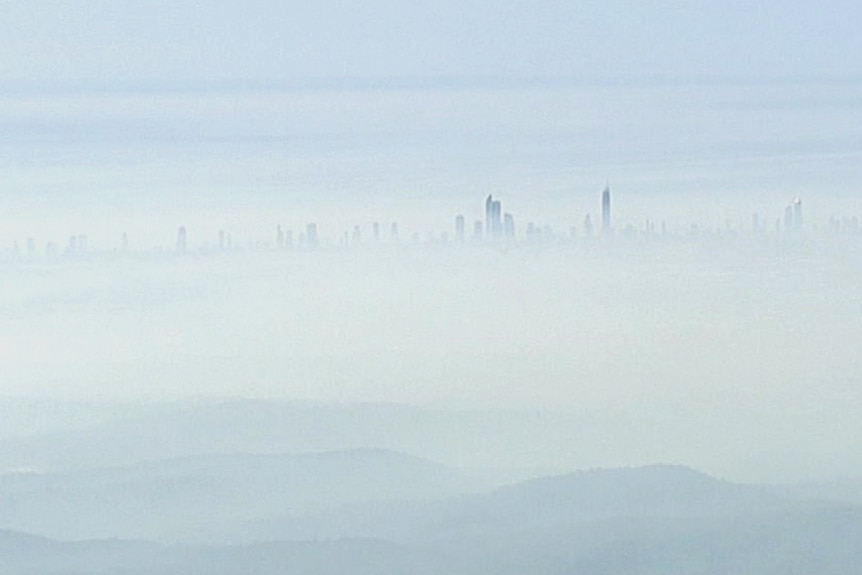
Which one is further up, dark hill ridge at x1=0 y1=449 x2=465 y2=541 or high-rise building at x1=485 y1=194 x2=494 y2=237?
high-rise building at x1=485 y1=194 x2=494 y2=237

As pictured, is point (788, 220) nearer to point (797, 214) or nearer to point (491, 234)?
point (797, 214)

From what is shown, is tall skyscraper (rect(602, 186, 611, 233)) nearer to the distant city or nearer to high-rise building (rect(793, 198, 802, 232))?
the distant city

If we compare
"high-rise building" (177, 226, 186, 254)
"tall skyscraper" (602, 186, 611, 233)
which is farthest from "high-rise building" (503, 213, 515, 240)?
"high-rise building" (177, 226, 186, 254)

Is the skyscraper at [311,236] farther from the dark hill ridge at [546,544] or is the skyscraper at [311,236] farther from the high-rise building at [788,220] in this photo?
the high-rise building at [788,220]

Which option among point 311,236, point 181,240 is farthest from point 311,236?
point 181,240

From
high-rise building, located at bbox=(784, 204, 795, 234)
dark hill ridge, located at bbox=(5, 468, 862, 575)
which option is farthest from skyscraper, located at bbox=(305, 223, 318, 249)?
high-rise building, located at bbox=(784, 204, 795, 234)

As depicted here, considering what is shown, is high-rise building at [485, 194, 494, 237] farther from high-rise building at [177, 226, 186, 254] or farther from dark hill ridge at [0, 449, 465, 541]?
high-rise building at [177, 226, 186, 254]

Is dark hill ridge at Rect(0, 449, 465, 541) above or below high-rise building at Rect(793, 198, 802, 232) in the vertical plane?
below

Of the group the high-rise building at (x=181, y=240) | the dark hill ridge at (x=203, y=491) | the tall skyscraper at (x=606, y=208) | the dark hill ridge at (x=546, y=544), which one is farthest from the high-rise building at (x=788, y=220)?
the high-rise building at (x=181, y=240)

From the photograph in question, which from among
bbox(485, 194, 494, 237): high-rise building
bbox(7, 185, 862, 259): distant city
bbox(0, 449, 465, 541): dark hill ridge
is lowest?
bbox(0, 449, 465, 541): dark hill ridge
